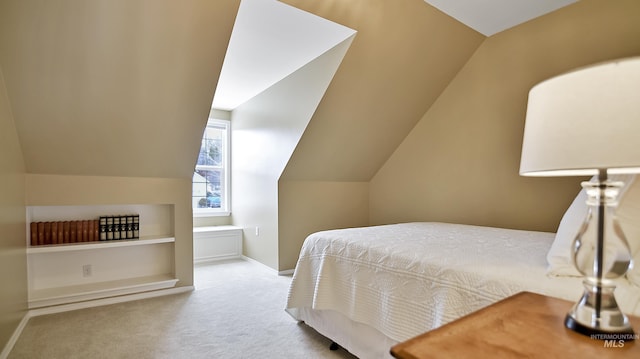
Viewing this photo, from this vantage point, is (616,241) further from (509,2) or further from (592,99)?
(509,2)

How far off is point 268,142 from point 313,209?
0.99 meters

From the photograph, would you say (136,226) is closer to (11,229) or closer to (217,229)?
(11,229)

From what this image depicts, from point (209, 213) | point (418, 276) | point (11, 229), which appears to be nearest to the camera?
point (418, 276)

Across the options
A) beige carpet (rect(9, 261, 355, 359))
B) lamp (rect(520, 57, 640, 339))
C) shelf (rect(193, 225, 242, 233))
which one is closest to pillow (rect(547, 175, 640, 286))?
lamp (rect(520, 57, 640, 339))

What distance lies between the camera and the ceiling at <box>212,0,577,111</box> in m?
2.36

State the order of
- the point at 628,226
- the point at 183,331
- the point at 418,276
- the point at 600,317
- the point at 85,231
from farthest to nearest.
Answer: the point at 85,231 → the point at 183,331 → the point at 418,276 → the point at 628,226 → the point at 600,317

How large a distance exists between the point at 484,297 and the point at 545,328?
464mm

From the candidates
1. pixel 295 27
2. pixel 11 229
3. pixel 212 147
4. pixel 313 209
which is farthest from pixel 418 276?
pixel 212 147

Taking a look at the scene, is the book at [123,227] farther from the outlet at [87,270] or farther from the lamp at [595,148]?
the lamp at [595,148]

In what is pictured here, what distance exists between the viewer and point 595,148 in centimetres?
68

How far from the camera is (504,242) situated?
201 centimetres

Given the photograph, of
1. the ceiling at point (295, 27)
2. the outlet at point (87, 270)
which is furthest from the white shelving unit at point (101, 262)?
the ceiling at point (295, 27)

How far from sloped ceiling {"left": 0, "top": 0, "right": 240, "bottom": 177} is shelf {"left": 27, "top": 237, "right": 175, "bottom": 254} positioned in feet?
2.09

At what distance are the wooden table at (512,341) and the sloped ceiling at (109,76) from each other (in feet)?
7.18
